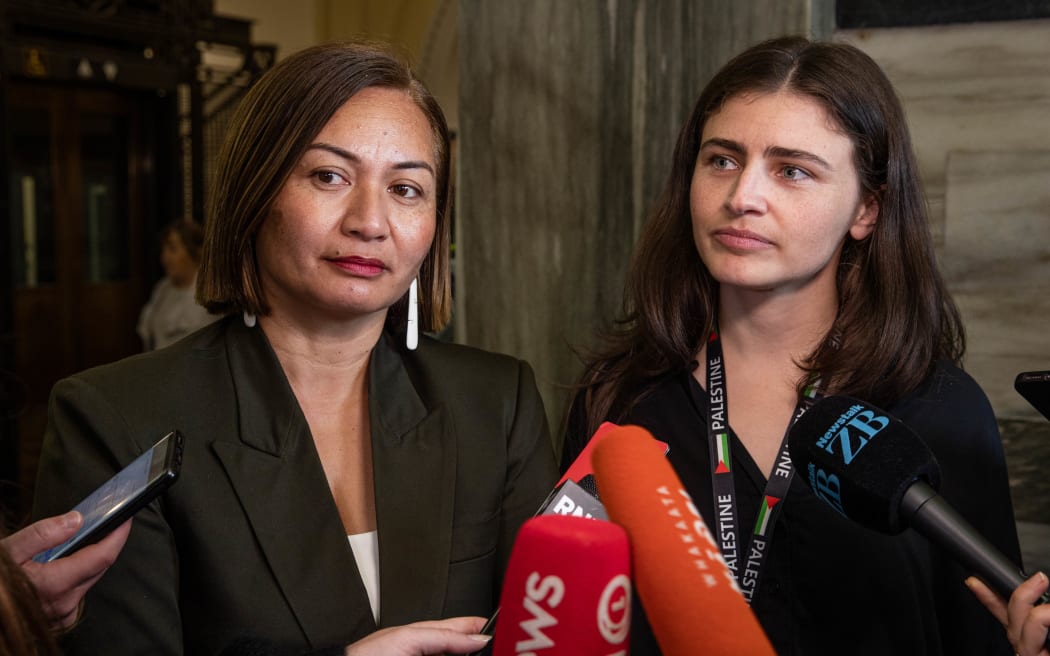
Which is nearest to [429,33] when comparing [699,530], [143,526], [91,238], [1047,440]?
[91,238]

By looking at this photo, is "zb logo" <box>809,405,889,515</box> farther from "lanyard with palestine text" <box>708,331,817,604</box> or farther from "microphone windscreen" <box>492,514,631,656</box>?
"microphone windscreen" <box>492,514,631,656</box>

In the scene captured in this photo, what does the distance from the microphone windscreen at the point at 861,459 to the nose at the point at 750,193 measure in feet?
1.56

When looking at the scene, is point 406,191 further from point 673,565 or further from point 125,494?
point 673,565

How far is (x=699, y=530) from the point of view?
79 centimetres

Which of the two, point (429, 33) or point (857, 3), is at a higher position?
point (429, 33)

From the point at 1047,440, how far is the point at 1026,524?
19cm

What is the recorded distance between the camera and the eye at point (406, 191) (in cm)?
159

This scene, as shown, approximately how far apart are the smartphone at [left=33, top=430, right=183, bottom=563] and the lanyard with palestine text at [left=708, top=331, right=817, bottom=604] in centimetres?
88

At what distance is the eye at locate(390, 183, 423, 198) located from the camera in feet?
5.23

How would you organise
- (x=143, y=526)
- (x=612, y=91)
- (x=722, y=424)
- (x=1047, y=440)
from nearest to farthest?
(x=143, y=526) < (x=722, y=424) < (x=1047, y=440) < (x=612, y=91)

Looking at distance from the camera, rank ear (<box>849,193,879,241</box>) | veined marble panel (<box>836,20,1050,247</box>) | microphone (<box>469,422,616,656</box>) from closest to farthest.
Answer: microphone (<box>469,422,616,656</box>) < ear (<box>849,193,879,241</box>) < veined marble panel (<box>836,20,1050,247</box>)

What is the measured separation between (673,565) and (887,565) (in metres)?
1.06

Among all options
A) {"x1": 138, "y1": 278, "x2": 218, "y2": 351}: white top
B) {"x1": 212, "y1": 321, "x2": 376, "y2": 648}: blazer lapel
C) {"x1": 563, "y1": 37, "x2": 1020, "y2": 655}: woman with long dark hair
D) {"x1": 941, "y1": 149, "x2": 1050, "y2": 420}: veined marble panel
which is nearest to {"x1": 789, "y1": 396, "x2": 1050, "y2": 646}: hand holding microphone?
{"x1": 563, "y1": 37, "x2": 1020, "y2": 655}: woman with long dark hair

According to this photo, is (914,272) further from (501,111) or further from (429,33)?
(429,33)
